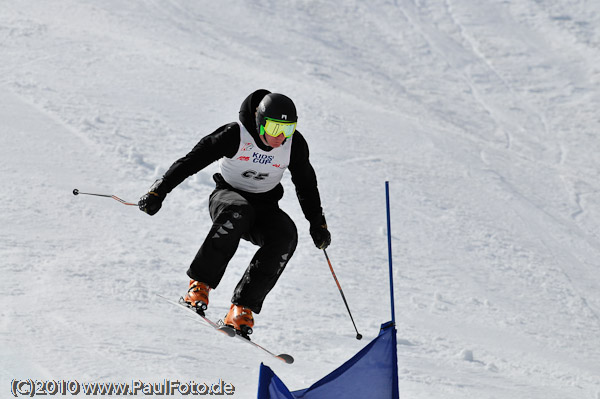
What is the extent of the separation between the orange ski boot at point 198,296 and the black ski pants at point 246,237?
4 cm

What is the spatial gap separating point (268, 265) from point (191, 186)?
544 centimetres

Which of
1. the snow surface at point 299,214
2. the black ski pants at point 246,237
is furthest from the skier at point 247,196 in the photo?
the snow surface at point 299,214

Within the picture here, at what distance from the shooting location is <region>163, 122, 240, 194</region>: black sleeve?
4500mm

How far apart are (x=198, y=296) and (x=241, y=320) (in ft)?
0.94

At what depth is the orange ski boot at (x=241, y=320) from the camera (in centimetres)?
449

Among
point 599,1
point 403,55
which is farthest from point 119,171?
point 599,1

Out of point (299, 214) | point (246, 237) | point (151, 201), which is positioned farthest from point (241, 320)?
point (299, 214)

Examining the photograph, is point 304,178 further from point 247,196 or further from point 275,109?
point 275,109

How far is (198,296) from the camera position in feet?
14.8

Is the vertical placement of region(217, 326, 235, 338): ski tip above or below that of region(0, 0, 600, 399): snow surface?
above

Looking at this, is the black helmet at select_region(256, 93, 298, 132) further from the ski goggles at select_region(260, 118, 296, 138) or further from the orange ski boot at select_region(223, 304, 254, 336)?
the orange ski boot at select_region(223, 304, 254, 336)

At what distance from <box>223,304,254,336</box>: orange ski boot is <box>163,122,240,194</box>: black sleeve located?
811 millimetres

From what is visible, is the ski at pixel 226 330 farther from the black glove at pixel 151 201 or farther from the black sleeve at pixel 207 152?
the black sleeve at pixel 207 152

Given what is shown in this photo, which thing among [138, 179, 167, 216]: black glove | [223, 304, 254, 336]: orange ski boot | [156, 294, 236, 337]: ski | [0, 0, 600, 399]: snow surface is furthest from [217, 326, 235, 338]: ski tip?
[0, 0, 600, 399]: snow surface
